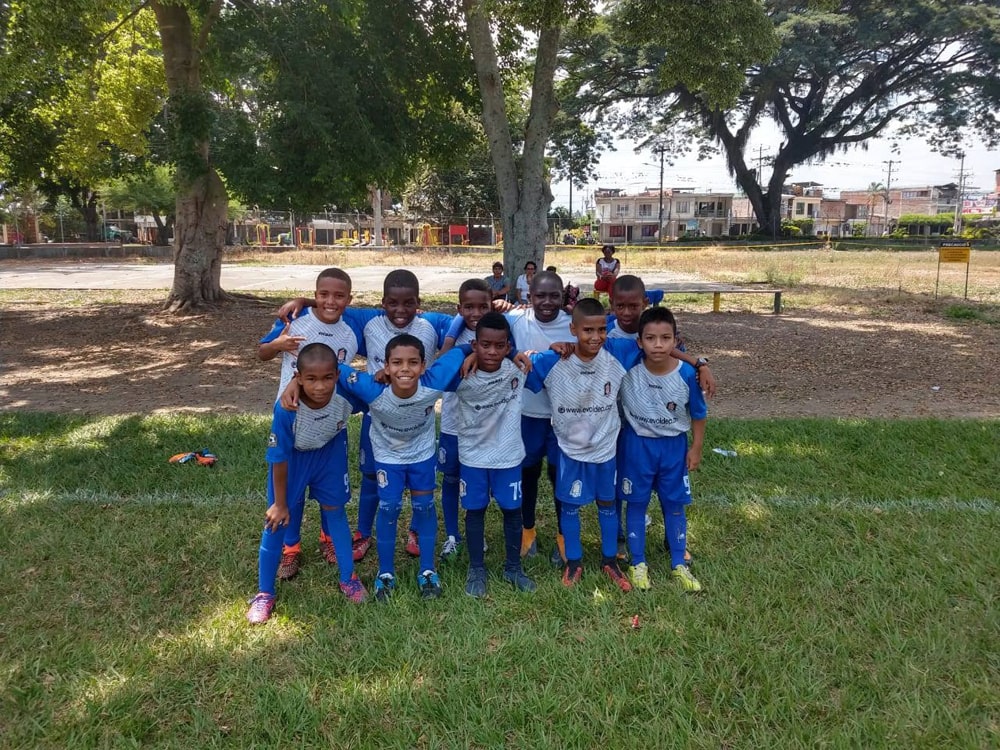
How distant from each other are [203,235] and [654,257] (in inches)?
910

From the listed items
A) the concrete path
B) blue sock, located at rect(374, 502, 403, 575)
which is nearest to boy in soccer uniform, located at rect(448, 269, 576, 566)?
blue sock, located at rect(374, 502, 403, 575)

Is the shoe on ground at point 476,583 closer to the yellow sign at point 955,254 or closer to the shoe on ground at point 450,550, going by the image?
the shoe on ground at point 450,550

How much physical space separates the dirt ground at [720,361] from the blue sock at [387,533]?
3898 millimetres

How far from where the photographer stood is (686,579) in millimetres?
3457

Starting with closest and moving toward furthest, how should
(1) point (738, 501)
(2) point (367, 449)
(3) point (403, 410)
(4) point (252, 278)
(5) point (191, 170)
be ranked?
(3) point (403, 410), (2) point (367, 449), (1) point (738, 501), (5) point (191, 170), (4) point (252, 278)

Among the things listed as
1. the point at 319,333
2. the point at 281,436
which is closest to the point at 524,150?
the point at 319,333

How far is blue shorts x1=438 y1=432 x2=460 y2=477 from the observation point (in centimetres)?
367

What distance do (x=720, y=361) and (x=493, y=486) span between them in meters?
6.69

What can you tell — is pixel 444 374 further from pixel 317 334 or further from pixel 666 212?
pixel 666 212

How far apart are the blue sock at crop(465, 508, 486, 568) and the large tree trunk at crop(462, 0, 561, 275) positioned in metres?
7.66

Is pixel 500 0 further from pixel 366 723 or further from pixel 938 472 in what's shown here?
pixel 366 723

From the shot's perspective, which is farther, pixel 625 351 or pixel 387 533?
pixel 625 351

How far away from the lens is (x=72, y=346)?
10781 millimetres

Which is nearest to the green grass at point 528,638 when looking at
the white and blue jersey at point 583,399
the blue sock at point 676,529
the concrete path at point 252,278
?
the blue sock at point 676,529
